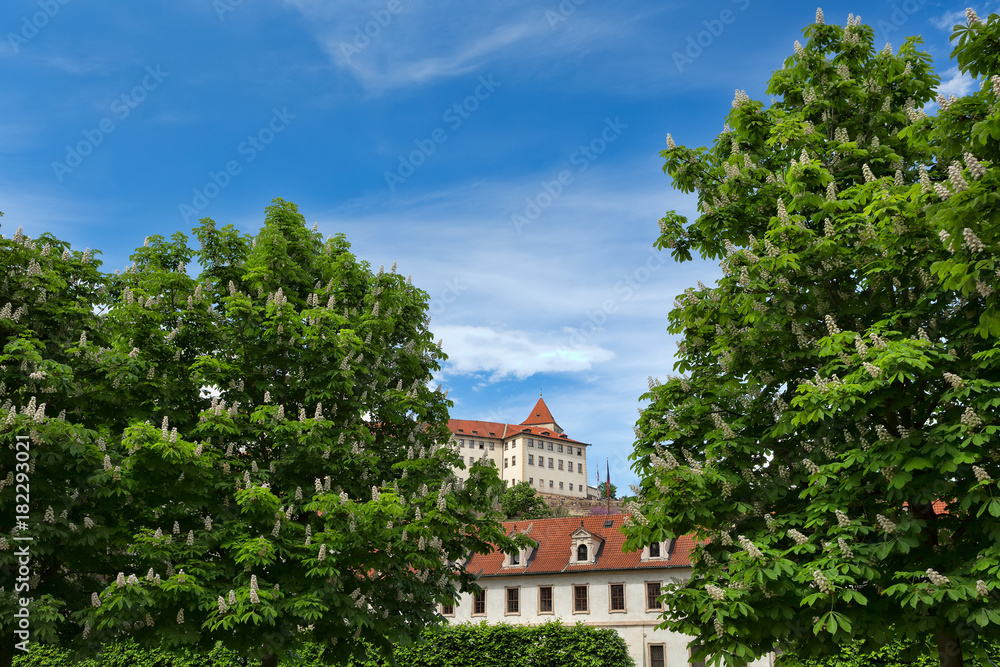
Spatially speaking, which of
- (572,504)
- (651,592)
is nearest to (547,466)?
(572,504)

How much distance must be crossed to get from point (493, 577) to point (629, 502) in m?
38.0

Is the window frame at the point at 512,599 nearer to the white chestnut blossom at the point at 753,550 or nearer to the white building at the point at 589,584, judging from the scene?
the white building at the point at 589,584

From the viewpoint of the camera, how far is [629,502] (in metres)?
14.1

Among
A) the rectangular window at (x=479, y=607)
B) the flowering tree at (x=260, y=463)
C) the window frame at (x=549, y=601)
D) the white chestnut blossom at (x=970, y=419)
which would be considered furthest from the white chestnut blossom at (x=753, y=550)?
the rectangular window at (x=479, y=607)

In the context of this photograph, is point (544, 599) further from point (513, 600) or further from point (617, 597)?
point (617, 597)

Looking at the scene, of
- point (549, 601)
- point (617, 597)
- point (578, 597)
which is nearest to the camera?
point (617, 597)

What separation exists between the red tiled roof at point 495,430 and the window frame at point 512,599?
10896 centimetres

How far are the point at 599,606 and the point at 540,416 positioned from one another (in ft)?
401

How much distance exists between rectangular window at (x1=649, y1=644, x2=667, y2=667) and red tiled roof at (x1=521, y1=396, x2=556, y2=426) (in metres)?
124

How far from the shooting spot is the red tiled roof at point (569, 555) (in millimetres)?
45500

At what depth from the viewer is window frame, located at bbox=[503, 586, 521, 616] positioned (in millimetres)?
48625

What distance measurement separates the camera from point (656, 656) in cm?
4331

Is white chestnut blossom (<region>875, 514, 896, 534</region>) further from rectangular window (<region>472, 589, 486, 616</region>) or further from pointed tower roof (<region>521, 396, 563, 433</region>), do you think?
pointed tower roof (<region>521, 396, 563, 433</region>)

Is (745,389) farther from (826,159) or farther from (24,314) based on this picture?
(24,314)
